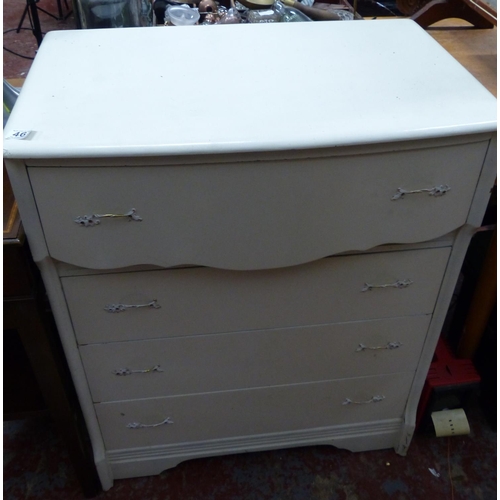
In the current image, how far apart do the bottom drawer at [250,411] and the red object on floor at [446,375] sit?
0.28 ft

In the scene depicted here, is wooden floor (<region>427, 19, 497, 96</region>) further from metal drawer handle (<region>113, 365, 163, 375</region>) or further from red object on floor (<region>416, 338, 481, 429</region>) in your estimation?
metal drawer handle (<region>113, 365, 163, 375</region>)

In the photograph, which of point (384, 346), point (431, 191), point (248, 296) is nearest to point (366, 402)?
point (384, 346)

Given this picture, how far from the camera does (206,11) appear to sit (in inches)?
47.5

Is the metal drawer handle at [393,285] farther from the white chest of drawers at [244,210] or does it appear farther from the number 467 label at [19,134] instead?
the number 467 label at [19,134]

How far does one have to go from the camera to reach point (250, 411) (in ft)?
3.60

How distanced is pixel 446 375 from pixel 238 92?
0.82 m

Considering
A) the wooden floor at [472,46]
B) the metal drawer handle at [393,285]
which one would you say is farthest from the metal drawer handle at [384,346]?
the wooden floor at [472,46]

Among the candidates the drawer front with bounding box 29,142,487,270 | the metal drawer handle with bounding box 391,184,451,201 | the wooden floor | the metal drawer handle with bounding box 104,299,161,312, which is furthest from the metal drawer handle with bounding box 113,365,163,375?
the wooden floor

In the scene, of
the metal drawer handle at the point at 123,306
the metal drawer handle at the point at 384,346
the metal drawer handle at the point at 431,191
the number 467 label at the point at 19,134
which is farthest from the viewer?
the metal drawer handle at the point at 384,346

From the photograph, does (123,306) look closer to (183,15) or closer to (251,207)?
(251,207)

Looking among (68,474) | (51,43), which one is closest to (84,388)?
(68,474)

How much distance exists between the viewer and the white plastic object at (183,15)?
1.14 m

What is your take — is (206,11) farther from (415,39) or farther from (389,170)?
(389,170)

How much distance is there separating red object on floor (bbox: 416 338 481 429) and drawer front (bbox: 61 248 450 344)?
0.31 m
